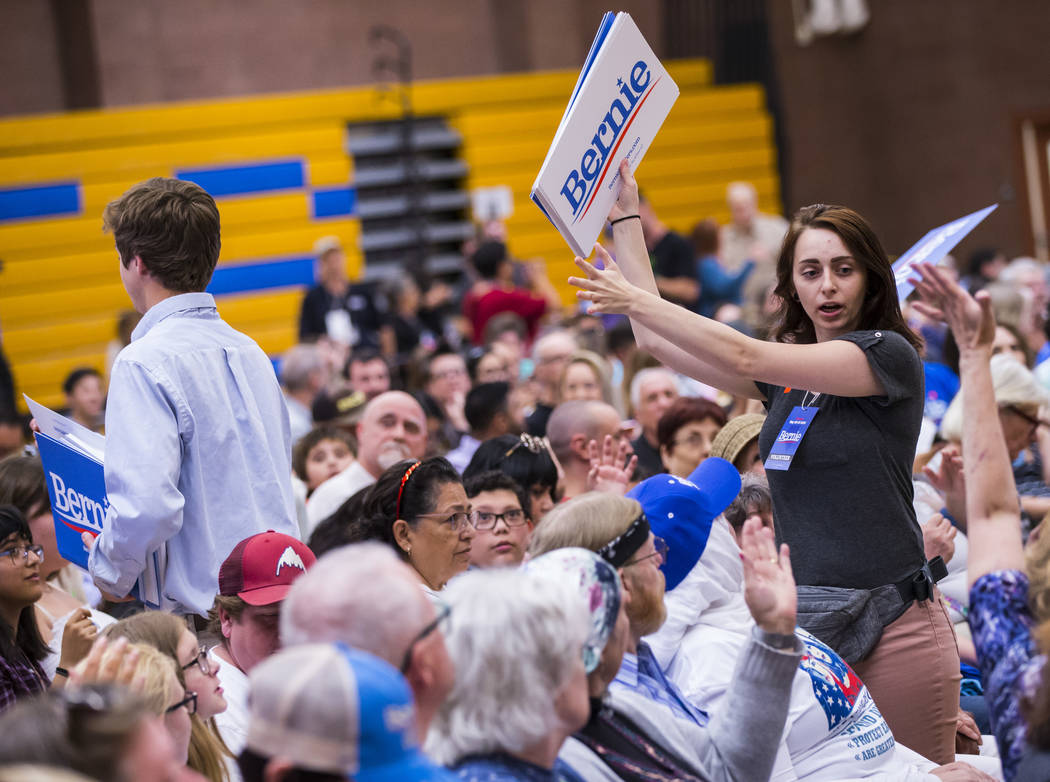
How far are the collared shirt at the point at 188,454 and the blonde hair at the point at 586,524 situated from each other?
0.73 metres

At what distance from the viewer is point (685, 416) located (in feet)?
13.7

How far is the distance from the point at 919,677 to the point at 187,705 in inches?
57.8

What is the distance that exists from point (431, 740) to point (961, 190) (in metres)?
13.1

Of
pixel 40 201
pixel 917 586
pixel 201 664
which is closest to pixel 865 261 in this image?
pixel 917 586

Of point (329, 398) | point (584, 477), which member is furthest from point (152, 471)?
point (329, 398)

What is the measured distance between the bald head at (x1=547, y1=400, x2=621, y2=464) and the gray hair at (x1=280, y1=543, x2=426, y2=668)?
2.49 metres

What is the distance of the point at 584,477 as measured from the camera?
4.11 metres

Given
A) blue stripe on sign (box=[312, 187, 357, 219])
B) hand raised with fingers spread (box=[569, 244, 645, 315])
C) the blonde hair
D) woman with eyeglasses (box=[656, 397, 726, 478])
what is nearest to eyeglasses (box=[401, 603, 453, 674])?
the blonde hair

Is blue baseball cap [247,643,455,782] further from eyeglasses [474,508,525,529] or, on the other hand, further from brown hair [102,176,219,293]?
eyeglasses [474,508,525,529]

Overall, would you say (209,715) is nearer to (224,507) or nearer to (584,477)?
(224,507)

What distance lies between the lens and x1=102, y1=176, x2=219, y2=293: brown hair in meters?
2.44

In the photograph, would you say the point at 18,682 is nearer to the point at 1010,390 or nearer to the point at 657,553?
the point at 657,553

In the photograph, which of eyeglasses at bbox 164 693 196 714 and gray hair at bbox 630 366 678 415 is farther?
gray hair at bbox 630 366 678 415

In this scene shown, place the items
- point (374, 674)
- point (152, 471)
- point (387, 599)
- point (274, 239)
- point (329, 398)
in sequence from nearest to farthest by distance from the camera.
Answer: point (374, 674)
point (387, 599)
point (152, 471)
point (329, 398)
point (274, 239)
